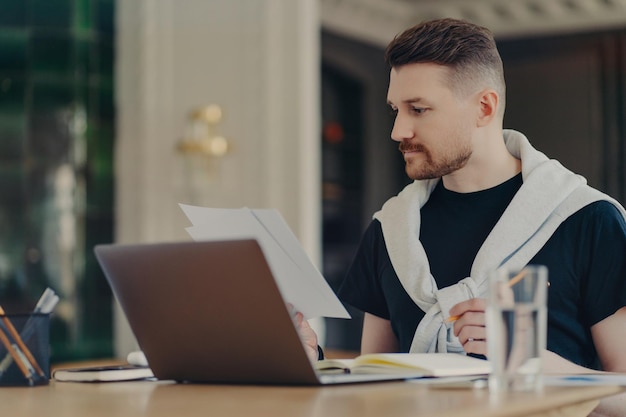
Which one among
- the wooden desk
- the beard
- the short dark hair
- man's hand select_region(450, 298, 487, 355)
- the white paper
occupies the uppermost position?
the short dark hair

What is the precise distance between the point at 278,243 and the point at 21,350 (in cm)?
38

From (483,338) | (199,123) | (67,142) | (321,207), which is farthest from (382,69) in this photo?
(483,338)

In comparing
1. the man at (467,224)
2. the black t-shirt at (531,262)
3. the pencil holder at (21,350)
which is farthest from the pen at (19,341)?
the black t-shirt at (531,262)

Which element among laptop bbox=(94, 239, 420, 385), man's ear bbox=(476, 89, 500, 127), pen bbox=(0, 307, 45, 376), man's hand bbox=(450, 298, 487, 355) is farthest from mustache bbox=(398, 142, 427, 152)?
pen bbox=(0, 307, 45, 376)

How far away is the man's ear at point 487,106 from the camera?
83.1 inches

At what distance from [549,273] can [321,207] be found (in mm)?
4734

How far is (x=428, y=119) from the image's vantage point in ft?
6.81

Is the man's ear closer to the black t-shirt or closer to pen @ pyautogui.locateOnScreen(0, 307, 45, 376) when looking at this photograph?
the black t-shirt

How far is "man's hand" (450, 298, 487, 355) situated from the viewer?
162 centimetres

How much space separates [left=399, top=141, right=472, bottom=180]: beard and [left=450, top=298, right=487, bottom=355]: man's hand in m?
0.49

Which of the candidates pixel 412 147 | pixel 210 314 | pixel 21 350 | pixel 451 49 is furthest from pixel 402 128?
pixel 21 350

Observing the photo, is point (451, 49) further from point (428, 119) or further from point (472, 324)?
point (472, 324)

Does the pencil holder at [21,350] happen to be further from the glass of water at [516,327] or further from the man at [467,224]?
the glass of water at [516,327]

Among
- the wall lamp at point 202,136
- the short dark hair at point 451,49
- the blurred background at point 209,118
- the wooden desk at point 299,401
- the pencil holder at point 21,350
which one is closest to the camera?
the wooden desk at point 299,401
